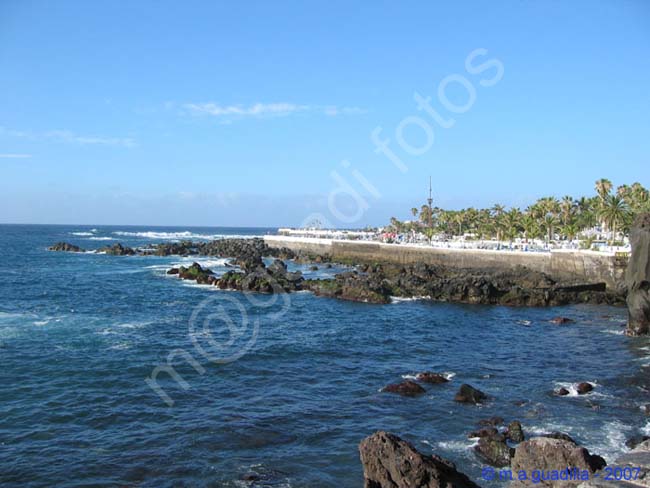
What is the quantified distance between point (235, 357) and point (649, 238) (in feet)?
82.4

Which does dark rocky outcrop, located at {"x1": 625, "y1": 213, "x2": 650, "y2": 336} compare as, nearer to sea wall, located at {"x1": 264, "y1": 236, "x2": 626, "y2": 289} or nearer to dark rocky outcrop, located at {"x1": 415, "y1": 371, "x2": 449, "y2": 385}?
sea wall, located at {"x1": 264, "y1": 236, "x2": 626, "y2": 289}

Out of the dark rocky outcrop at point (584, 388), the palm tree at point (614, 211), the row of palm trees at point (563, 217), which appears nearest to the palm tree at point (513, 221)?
the row of palm trees at point (563, 217)

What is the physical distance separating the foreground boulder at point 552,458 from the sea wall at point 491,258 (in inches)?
989

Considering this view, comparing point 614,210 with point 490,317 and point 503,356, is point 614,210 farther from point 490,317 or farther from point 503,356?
point 503,356

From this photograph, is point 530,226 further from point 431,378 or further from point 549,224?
point 431,378

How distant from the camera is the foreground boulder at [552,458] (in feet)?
36.0

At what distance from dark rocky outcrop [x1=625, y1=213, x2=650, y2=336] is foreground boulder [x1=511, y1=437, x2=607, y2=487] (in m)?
21.6

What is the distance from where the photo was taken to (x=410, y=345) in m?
28.3

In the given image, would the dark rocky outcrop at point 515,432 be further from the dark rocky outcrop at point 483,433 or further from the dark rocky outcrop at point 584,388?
the dark rocky outcrop at point 584,388

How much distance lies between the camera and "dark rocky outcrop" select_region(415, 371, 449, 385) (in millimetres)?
21094

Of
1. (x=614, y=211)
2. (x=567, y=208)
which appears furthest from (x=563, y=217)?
(x=614, y=211)

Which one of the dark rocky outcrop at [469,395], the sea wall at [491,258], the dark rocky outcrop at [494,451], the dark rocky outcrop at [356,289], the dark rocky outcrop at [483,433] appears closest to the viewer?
the dark rocky outcrop at [494,451]

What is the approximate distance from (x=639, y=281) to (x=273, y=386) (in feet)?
75.1

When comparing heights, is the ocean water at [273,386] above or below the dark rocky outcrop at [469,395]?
below
